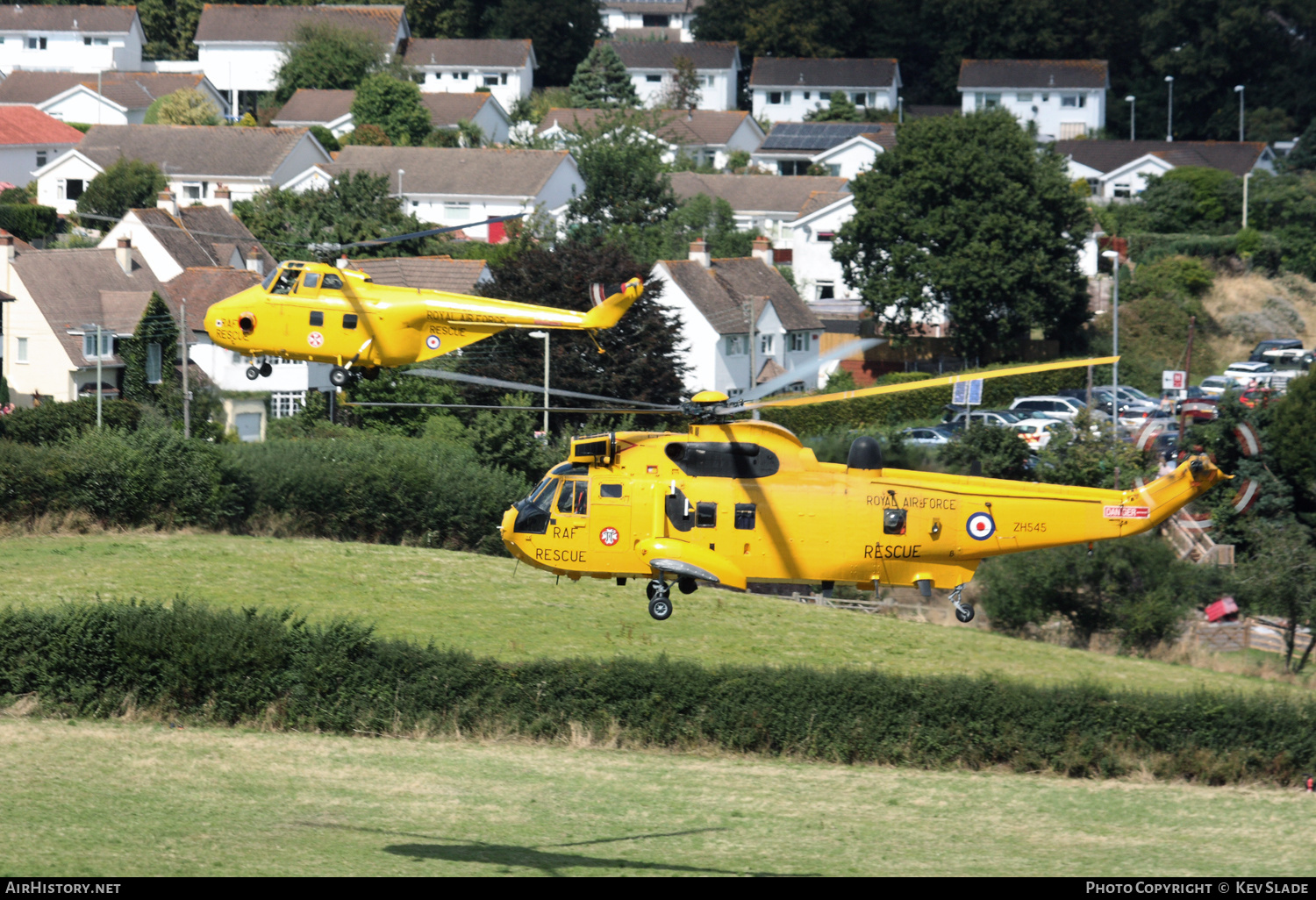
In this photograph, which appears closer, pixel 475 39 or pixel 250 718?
pixel 250 718

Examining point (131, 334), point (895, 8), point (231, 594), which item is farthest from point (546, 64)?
point (231, 594)

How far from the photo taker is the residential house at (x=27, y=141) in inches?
4437

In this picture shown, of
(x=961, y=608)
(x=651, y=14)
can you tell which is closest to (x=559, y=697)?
(x=961, y=608)

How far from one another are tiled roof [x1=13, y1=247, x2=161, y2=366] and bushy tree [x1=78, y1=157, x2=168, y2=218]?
26.8 m

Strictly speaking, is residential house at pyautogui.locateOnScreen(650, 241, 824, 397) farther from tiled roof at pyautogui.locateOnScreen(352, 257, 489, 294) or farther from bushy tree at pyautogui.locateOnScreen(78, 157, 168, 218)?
bushy tree at pyautogui.locateOnScreen(78, 157, 168, 218)

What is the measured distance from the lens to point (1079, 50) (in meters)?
142

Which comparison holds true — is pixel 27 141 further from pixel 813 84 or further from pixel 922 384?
pixel 922 384

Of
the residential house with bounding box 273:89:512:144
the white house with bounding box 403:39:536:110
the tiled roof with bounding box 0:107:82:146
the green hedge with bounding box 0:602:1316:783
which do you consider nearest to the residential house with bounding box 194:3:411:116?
the white house with bounding box 403:39:536:110

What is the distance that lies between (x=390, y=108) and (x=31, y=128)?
89.6 ft

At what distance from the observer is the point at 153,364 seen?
7100 cm

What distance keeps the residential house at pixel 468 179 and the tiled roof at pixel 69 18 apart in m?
51.4

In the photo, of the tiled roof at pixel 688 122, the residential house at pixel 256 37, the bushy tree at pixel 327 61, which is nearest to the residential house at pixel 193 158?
the tiled roof at pixel 688 122

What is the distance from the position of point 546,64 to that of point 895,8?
112 ft
